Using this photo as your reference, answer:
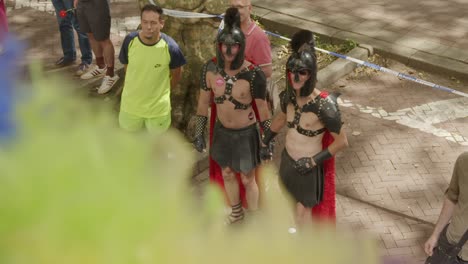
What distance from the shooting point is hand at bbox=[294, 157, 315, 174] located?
3.89m

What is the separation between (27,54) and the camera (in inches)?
19.1

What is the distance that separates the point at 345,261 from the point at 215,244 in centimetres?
10

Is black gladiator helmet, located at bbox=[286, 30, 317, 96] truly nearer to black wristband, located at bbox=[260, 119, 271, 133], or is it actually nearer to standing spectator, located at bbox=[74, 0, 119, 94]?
black wristband, located at bbox=[260, 119, 271, 133]

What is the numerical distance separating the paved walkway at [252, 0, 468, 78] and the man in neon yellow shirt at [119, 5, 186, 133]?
411 cm

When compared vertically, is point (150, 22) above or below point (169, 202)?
below

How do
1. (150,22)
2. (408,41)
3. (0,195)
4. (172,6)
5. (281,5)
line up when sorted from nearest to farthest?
(0,195), (150,22), (172,6), (408,41), (281,5)

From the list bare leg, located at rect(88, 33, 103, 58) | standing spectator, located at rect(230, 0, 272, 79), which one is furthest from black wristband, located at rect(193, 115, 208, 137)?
bare leg, located at rect(88, 33, 103, 58)

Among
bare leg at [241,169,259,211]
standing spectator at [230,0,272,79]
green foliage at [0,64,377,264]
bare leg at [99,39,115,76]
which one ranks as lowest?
bare leg at [241,169,259,211]

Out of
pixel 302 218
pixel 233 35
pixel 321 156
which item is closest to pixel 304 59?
pixel 233 35

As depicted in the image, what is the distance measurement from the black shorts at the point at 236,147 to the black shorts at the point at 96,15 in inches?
105

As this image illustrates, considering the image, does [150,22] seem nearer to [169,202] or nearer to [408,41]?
[169,202]

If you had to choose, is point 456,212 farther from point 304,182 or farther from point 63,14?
point 63,14

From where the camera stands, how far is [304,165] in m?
3.91

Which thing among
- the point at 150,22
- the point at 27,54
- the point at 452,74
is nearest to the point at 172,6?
the point at 150,22
